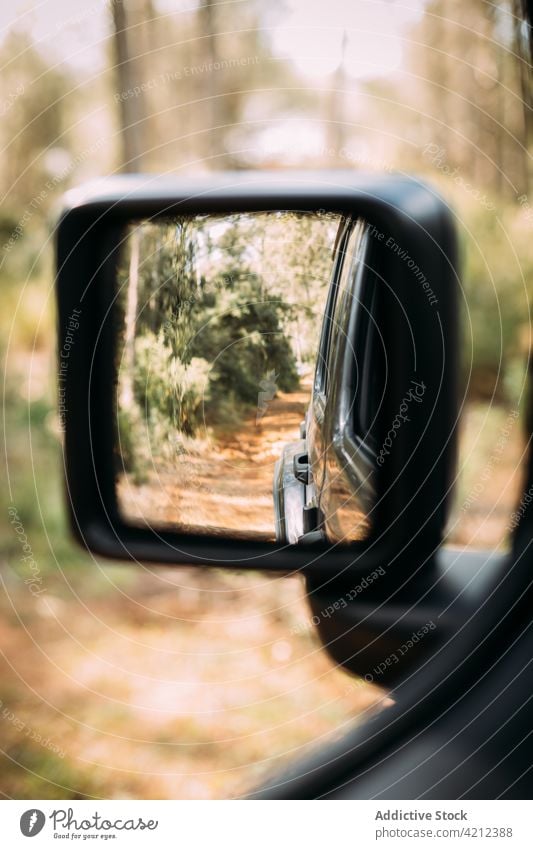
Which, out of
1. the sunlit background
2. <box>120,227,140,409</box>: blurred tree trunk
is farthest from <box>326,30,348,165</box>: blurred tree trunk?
<box>120,227,140,409</box>: blurred tree trunk

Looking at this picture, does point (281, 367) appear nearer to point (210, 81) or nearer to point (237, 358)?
point (237, 358)

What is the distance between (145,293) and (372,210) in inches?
26.2

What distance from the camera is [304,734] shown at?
3350 millimetres

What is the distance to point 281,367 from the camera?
59.2 inches

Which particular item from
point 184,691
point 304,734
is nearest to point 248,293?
point 304,734

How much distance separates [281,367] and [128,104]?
8.08 metres

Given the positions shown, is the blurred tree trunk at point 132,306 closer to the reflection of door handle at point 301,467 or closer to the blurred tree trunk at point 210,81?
the reflection of door handle at point 301,467

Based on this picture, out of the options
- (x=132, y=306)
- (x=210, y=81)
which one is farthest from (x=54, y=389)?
(x=210, y=81)

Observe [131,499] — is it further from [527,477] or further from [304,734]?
[304,734]

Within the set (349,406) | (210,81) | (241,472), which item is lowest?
(241,472)

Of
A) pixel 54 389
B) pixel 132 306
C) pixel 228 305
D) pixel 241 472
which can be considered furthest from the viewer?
pixel 54 389

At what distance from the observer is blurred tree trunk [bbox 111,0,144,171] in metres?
7.76

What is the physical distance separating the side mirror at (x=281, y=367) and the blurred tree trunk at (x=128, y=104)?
6488mm

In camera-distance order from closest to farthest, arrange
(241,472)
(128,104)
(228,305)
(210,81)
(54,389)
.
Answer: (241,472), (228,305), (54,389), (128,104), (210,81)
